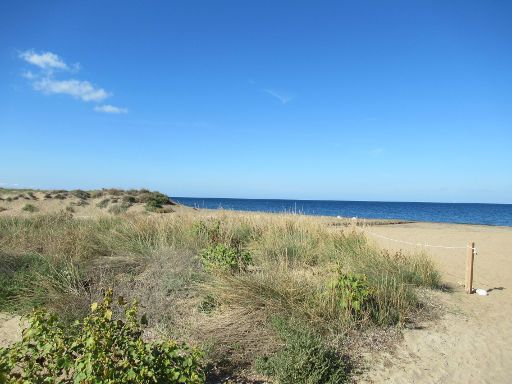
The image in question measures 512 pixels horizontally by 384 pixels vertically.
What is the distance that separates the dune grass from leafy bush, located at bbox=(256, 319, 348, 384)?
0.04 feet

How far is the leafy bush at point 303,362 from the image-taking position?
3793 millimetres

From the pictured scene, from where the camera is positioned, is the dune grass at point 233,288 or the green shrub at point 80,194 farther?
the green shrub at point 80,194

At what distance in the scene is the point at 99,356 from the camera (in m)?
2.77

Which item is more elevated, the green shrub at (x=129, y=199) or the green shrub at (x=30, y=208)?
the green shrub at (x=129, y=199)

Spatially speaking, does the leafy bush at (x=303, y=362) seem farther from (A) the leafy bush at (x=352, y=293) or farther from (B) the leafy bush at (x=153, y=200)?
(B) the leafy bush at (x=153, y=200)

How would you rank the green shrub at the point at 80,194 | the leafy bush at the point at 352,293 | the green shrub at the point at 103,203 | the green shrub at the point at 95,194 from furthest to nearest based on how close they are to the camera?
1. the green shrub at the point at 95,194
2. the green shrub at the point at 80,194
3. the green shrub at the point at 103,203
4. the leafy bush at the point at 352,293

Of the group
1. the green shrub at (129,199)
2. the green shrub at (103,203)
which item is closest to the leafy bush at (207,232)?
the green shrub at (129,199)

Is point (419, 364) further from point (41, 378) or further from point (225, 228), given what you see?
point (225, 228)

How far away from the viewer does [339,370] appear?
3922 millimetres

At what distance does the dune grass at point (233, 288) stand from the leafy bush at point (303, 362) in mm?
13

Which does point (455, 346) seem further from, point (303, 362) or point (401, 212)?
point (401, 212)

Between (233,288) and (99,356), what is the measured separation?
2.57 metres

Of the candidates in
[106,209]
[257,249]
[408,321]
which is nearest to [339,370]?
[408,321]

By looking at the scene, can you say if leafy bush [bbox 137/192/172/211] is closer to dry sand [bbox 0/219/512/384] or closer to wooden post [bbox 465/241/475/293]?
wooden post [bbox 465/241/475/293]
